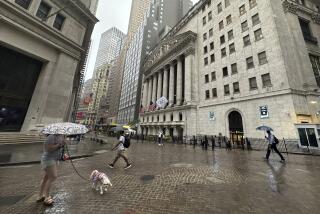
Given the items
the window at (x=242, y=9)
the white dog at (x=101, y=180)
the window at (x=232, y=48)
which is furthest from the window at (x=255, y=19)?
the white dog at (x=101, y=180)

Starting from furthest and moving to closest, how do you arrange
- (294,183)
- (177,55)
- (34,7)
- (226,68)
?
(177,55) < (226,68) < (34,7) < (294,183)

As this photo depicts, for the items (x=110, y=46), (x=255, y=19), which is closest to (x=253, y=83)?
(x=255, y=19)

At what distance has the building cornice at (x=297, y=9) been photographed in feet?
84.4

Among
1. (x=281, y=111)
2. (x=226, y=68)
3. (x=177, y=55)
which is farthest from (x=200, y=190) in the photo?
(x=177, y=55)

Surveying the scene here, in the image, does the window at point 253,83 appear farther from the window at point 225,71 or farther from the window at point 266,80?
the window at point 225,71

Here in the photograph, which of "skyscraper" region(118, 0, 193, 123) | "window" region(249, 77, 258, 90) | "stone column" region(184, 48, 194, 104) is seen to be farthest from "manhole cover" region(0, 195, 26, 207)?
"skyscraper" region(118, 0, 193, 123)

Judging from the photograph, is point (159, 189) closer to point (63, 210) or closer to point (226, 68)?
point (63, 210)

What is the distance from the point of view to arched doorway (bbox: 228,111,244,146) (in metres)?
25.5

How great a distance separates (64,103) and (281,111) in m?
28.4

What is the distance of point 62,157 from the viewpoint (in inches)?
400

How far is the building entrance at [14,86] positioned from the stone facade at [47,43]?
0.70 meters

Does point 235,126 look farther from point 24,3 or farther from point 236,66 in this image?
point 24,3

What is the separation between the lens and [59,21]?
20031mm

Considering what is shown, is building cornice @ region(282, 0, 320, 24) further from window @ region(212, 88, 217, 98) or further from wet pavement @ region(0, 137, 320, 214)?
wet pavement @ region(0, 137, 320, 214)
